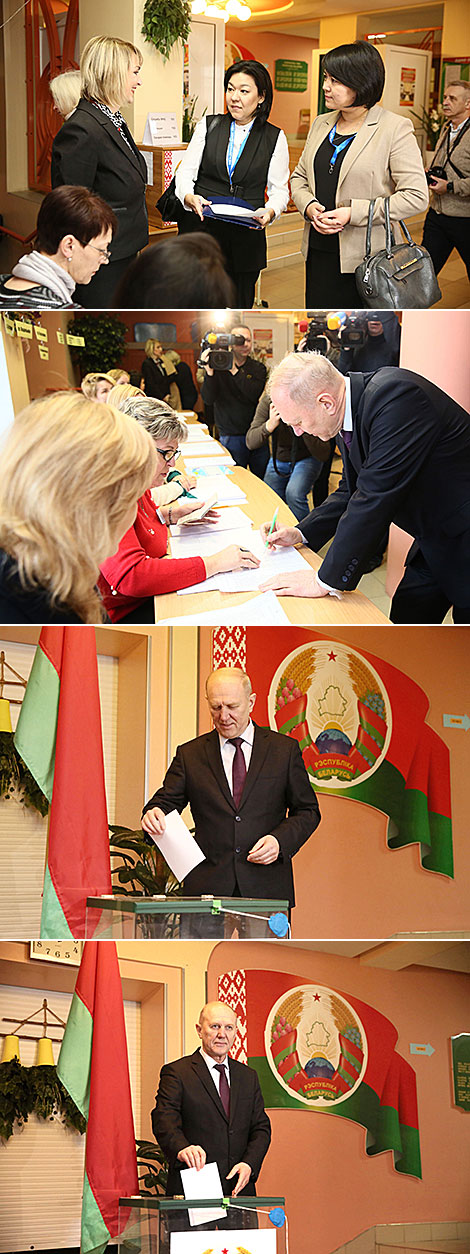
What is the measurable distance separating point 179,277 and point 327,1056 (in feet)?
7.97

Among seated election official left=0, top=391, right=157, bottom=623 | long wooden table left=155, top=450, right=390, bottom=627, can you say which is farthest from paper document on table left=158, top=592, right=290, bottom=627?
seated election official left=0, top=391, right=157, bottom=623

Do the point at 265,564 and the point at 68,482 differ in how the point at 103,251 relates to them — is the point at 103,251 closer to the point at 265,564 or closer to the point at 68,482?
the point at 68,482

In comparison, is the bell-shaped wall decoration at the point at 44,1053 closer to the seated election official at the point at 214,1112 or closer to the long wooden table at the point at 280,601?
the seated election official at the point at 214,1112

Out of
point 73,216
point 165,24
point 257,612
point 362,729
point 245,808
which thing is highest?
point 165,24

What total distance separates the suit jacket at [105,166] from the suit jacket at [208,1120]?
8.02 ft

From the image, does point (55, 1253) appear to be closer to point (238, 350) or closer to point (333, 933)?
point (333, 933)

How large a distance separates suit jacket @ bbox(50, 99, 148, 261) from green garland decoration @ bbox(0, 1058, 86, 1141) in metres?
2.47

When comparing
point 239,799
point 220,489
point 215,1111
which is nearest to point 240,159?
point 220,489

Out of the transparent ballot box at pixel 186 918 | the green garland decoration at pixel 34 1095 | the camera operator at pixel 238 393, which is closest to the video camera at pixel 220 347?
the camera operator at pixel 238 393

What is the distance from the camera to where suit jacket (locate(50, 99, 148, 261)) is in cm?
341

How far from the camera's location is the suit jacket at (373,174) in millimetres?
3389

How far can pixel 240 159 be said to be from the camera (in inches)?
135

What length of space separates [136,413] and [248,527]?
433 millimetres

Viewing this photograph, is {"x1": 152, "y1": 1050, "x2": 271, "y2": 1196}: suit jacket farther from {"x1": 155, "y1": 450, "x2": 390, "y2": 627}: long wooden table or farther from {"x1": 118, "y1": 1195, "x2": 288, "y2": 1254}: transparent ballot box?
{"x1": 155, "y1": 450, "x2": 390, "y2": 627}: long wooden table
